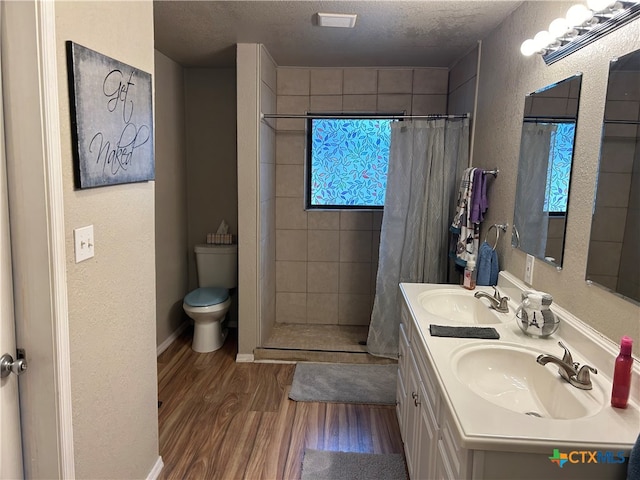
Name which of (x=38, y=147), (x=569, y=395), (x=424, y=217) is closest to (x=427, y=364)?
(x=569, y=395)

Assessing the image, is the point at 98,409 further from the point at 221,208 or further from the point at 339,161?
the point at 339,161

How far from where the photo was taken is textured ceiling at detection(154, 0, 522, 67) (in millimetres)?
2371

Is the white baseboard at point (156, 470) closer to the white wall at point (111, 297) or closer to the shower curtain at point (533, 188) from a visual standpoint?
the white wall at point (111, 297)

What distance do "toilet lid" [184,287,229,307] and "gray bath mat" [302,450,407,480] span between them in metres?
1.49

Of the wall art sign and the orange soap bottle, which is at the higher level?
the wall art sign

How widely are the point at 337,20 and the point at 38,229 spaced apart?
1960mm

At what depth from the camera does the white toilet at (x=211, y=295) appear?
3438mm

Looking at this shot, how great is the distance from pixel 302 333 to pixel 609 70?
296cm

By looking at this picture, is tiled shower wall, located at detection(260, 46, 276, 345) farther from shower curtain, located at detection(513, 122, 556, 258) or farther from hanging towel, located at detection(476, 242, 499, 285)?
shower curtain, located at detection(513, 122, 556, 258)

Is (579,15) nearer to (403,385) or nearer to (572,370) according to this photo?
(572,370)

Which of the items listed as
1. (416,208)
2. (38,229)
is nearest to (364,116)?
(416,208)

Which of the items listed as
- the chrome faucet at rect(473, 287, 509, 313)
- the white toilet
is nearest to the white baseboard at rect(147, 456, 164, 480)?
the white toilet

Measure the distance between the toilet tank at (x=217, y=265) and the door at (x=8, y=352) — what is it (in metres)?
2.45

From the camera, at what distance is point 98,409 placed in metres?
1.59
